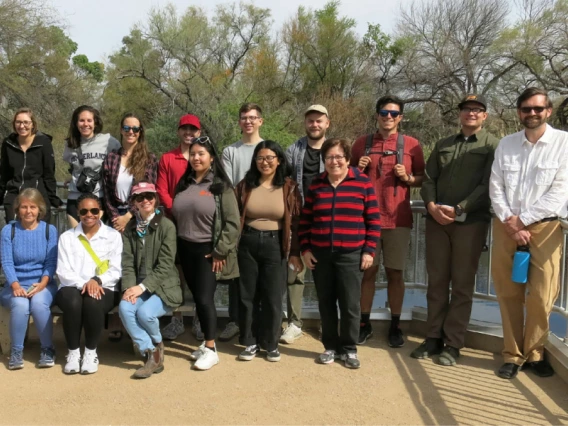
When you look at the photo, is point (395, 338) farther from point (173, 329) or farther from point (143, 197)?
point (143, 197)

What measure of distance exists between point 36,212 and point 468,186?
3493mm

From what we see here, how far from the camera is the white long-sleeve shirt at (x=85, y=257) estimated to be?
4.48m

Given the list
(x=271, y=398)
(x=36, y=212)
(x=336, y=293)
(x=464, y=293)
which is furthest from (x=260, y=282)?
(x=36, y=212)

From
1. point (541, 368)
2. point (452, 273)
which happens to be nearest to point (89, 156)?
point (452, 273)

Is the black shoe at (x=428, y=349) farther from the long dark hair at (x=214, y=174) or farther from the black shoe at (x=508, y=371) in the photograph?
the long dark hair at (x=214, y=174)

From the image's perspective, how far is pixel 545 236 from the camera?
407 cm

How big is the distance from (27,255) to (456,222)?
11.4 feet

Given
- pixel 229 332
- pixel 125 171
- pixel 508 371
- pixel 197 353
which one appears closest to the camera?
pixel 508 371

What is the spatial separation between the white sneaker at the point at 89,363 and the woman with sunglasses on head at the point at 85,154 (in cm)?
115

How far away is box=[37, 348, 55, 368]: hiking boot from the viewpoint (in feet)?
14.6

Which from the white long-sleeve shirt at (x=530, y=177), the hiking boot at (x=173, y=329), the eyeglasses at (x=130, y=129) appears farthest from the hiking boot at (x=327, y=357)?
the eyeglasses at (x=130, y=129)

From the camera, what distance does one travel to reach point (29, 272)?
15.2 feet

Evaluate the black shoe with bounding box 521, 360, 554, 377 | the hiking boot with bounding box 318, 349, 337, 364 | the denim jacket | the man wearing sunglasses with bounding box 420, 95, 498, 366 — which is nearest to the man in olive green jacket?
the man wearing sunglasses with bounding box 420, 95, 498, 366

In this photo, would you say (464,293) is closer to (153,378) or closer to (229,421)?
(229,421)
